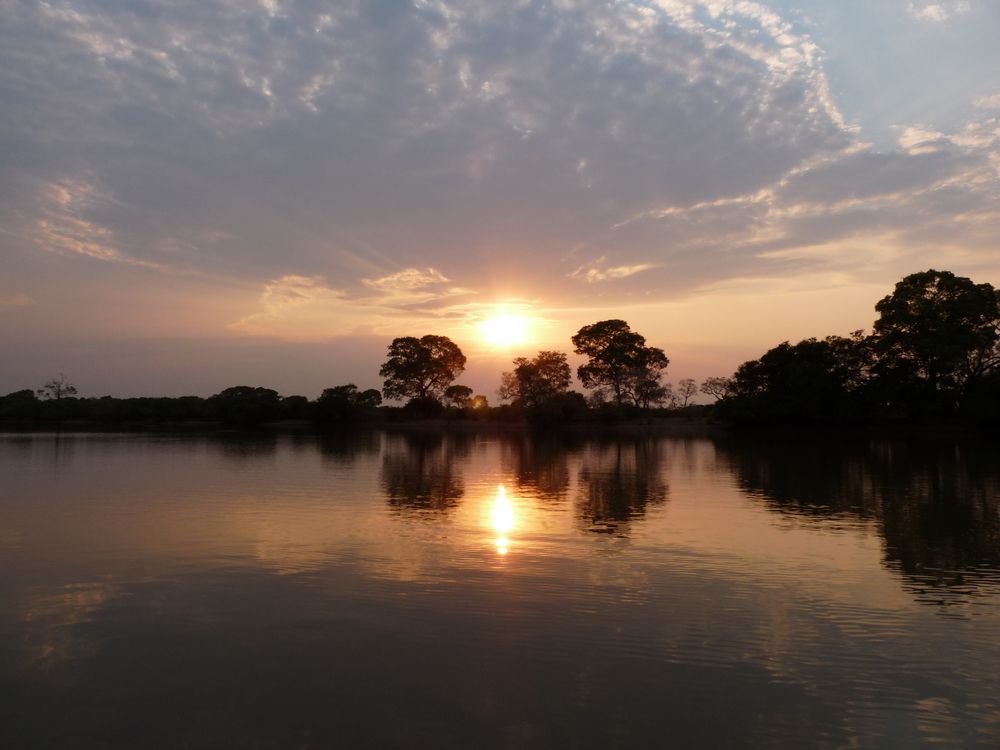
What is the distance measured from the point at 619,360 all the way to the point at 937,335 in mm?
38915

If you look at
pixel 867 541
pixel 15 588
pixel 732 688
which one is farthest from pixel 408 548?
pixel 867 541

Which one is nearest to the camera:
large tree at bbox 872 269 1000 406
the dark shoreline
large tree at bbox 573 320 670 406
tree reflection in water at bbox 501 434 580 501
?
tree reflection in water at bbox 501 434 580 501

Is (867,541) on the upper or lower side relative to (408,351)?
lower

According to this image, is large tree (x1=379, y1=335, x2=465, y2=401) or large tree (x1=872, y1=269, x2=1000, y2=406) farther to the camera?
large tree (x1=379, y1=335, x2=465, y2=401)

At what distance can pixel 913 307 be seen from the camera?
212 ft

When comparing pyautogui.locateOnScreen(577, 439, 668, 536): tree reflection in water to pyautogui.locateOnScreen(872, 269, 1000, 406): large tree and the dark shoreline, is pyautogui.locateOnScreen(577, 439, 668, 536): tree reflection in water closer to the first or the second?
the dark shoreline

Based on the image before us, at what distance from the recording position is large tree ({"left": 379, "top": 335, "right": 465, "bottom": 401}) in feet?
331

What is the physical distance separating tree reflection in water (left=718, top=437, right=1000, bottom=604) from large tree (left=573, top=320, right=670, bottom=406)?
47.2 metres

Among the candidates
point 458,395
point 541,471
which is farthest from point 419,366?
point 541,471

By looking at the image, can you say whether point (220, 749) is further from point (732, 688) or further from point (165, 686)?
point (732, 688)

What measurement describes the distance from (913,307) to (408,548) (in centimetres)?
6583

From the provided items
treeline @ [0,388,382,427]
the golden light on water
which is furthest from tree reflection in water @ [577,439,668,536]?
treeline @ [0,388,382,427]

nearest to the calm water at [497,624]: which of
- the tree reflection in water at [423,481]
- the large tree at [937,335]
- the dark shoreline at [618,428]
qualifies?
the tree reflection in water at [423,481]

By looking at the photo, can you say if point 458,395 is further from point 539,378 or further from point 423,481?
point 423,481
